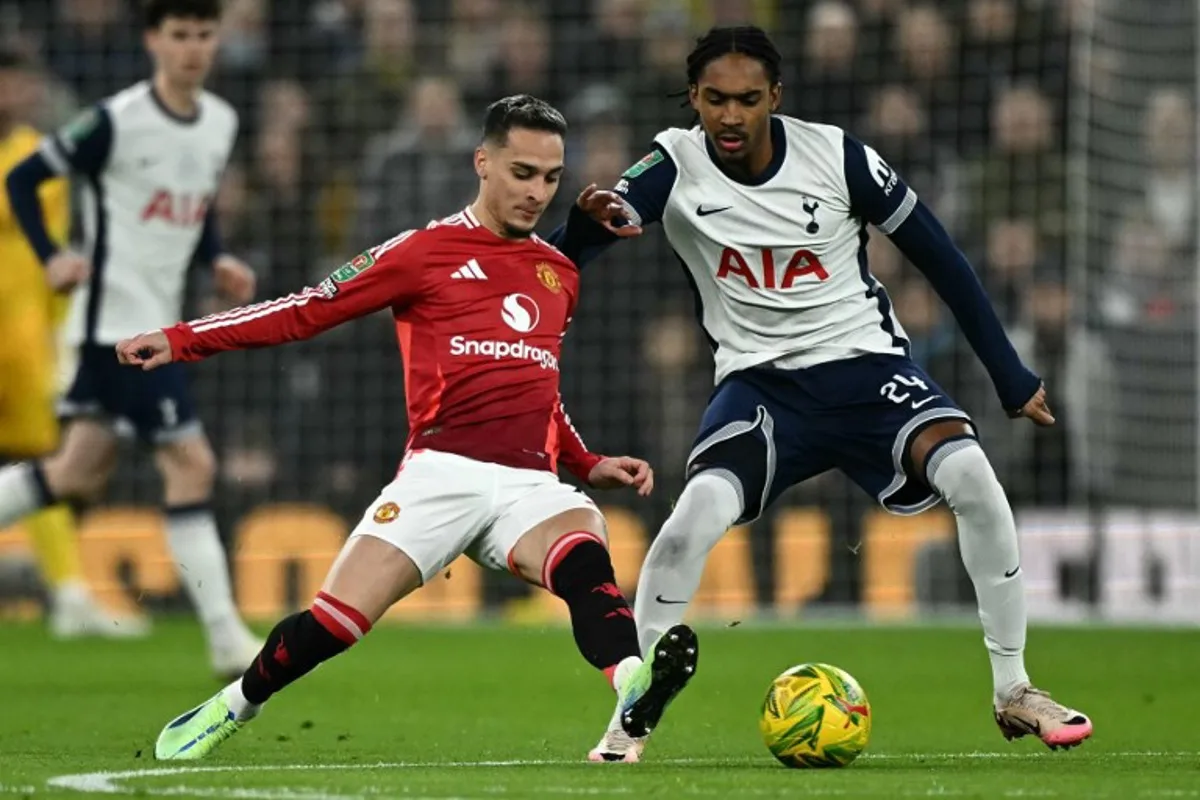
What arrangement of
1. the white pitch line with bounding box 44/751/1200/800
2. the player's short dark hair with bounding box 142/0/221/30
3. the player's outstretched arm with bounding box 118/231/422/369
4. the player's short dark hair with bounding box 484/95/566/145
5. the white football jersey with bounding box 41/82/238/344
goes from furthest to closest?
1. the white football jersey with bounding box 41/82/238/344
2. the player's short dark hair with bounding box 142/0/221/30
3. the player's short dark hair with bounding box 484/95/566/145
4. the player's outstretched arm with bounding box 118/231/422/369
5. the white pitch line with bounding box 44/751/1200/800

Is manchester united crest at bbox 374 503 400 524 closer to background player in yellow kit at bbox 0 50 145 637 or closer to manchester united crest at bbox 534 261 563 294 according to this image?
manchester united crest at bbox 534 261 563 294

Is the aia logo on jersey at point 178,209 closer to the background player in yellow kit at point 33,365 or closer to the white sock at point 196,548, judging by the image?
the white sock at point 196,548

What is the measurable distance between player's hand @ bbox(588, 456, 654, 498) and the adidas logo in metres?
0.59

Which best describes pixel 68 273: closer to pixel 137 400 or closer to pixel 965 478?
pixel 137 400

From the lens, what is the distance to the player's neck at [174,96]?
32.5 ft

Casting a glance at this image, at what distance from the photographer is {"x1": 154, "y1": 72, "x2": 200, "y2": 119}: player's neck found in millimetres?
9898

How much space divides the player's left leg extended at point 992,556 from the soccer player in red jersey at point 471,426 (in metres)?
0.82

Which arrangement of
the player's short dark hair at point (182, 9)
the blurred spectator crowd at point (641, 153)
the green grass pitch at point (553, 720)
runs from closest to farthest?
the green grass pitch at point (553, 720)
the player's short dark hair at point (182, 9)
the blurred spectator crowd at point (641, 153)

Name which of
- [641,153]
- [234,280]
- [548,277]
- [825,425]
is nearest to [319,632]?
[548,277]

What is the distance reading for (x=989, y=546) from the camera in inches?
262

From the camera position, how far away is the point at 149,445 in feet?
32.1

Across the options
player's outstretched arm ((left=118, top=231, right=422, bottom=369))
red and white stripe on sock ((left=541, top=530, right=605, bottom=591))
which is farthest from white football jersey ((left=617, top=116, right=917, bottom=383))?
red and white stripe on sock ((left=541, top=530, right=605, bottom=591))

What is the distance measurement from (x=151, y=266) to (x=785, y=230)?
13.3 ft

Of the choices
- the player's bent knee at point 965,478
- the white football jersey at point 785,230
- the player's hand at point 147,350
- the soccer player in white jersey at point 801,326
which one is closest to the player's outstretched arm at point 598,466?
the soccer player in white jersey at point 801,326
